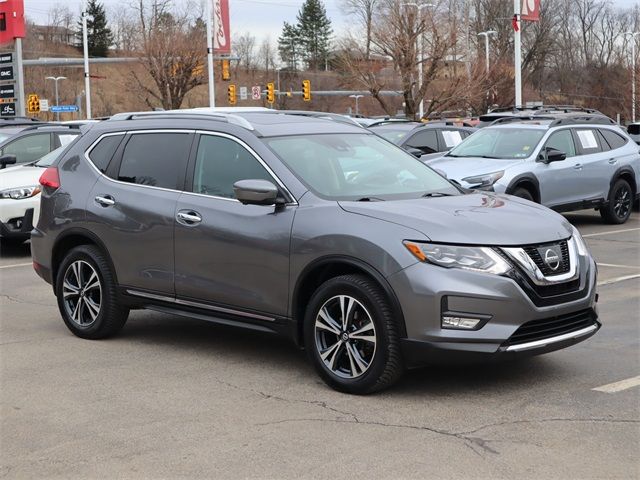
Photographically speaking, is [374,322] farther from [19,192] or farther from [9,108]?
[9,108]

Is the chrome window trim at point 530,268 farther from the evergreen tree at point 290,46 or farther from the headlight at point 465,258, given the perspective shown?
the evergreen tree at point 290,46

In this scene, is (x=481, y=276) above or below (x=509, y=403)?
above

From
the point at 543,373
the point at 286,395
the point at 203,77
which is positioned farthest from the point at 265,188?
the point at 203,77

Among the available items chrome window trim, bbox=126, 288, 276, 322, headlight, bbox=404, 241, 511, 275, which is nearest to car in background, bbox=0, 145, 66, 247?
chrome window trim, bbox=126, 288, 276, 322

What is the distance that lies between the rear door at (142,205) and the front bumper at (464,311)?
2.07 metres

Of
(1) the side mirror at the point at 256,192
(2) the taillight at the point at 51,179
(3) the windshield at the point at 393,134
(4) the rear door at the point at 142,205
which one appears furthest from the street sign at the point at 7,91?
(1) the side mirror at the point at 256,192

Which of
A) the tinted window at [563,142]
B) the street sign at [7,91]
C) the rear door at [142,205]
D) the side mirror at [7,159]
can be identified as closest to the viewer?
the rear door at [142,205]

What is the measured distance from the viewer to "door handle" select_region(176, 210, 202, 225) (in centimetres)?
663

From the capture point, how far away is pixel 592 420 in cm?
522

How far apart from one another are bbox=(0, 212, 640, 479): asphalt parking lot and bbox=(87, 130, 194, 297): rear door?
0.61 meters

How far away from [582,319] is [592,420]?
2.89 ft

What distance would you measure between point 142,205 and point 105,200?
17.3 inches

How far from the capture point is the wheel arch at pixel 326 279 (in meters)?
5.54

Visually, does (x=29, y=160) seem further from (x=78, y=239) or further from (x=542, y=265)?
(x=542, y=265)
